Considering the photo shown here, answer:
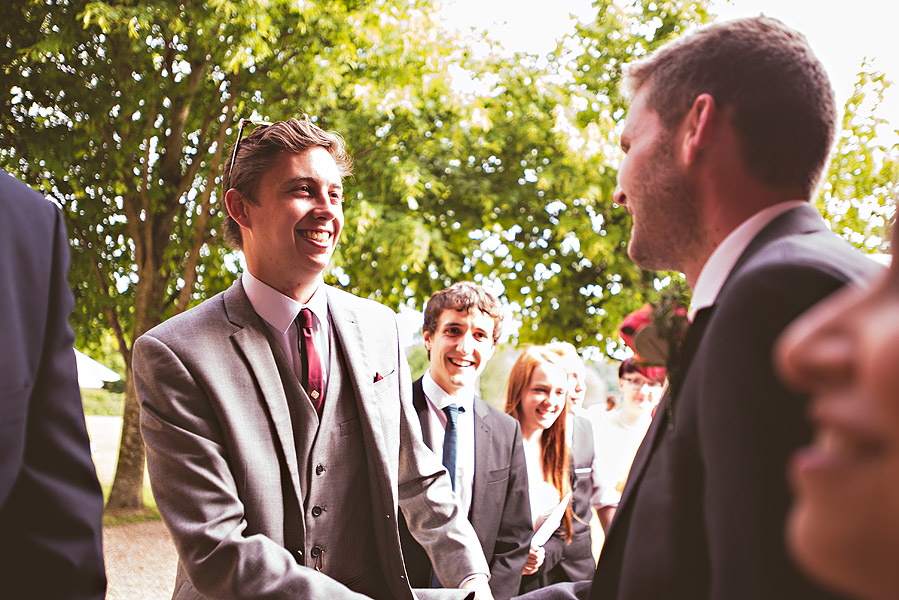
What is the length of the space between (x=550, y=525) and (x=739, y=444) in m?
3.30

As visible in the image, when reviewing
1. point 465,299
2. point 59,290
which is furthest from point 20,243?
point 465,299

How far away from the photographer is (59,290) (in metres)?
1.62

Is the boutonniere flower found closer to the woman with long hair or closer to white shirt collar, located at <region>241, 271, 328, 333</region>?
white shirt collar, located at <region>241, 271, 328, 333</region>

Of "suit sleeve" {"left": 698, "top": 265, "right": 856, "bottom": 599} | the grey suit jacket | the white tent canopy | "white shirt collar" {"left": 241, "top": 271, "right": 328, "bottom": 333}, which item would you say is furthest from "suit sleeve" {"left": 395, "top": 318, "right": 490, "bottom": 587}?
the white tent canopy

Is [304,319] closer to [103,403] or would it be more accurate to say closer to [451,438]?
[451,438]

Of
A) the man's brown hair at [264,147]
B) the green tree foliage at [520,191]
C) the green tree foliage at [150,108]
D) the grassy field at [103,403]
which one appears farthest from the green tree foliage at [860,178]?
the grassy field at [103,403]

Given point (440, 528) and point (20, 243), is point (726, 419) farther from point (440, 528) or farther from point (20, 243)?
point (440, 528)

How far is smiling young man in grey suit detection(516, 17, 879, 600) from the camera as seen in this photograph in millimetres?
984

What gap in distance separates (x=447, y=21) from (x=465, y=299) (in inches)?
256

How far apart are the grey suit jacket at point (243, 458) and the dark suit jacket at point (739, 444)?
45.7 inches

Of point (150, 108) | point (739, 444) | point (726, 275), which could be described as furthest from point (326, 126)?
point (739, 444)

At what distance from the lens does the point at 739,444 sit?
1004 millimetres

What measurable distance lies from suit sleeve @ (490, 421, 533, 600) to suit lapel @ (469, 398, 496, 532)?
15 centimetres

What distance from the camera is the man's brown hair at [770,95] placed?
4.76ft
